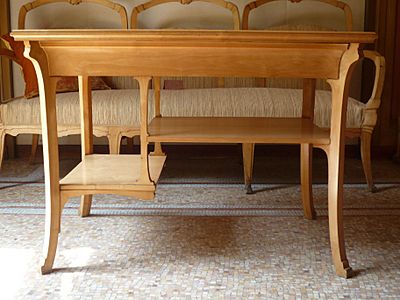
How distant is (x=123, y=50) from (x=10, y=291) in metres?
0.73

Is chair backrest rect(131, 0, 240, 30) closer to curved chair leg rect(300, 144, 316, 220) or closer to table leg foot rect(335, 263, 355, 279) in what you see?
curved chair leg rect(300, 144, 316, 220)

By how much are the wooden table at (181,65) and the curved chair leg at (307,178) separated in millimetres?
392

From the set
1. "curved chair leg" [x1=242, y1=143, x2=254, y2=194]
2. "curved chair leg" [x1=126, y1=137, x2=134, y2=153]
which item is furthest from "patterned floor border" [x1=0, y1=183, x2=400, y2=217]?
"curved chair leg" [x1=126, y1=137, x2=134, y2=153]

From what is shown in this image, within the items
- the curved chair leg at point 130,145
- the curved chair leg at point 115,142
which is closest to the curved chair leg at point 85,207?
the curved chair leg at point 115,142

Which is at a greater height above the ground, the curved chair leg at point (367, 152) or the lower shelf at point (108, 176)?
the lower shelf at point (108, 176)

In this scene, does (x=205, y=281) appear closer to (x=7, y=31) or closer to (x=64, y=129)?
(x=64, y=129)

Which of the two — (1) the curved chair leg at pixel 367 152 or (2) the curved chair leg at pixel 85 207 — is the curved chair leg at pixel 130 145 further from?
(1) the curved chair leg at pixel 367 152

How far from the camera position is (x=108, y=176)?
1.84 metres

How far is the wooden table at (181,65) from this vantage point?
1558 mm

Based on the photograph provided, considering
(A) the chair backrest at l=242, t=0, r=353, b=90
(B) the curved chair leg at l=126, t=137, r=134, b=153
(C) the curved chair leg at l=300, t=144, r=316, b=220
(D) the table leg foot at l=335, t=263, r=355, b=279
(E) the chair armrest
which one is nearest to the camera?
(D) the table leg foot at l=335, t=263, r=355, b=279

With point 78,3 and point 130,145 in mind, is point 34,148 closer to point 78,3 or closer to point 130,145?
point 130,145

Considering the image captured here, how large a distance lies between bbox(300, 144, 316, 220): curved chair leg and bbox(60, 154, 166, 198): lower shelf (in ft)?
1.74

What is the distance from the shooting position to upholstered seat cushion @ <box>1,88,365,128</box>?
2611 millimetres

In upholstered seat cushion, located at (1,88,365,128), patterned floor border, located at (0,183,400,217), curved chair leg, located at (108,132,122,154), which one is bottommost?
patterned floor border, located at (0,183,400,217)
